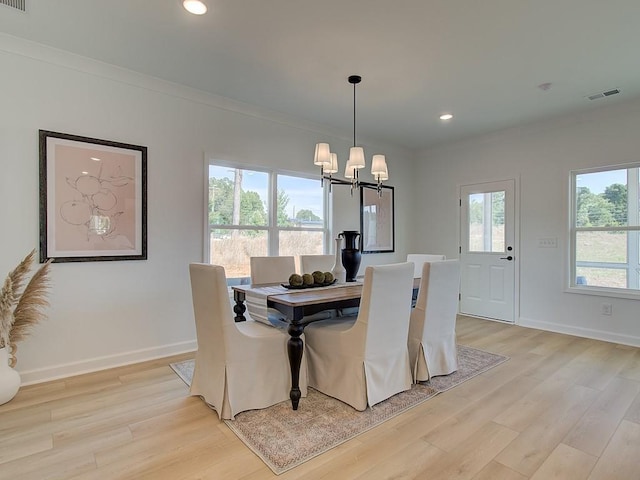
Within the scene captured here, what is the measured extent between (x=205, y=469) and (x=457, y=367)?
2.25m

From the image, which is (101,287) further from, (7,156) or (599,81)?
(599,81)

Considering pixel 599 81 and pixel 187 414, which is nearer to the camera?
pixel 187 414

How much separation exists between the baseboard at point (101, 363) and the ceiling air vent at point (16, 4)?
2.63m

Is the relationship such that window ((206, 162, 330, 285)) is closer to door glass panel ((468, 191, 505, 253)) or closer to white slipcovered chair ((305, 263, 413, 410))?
white slipcovered chair ((305, 263, 413, 410))

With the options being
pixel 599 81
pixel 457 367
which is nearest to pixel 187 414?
pixel 457 367

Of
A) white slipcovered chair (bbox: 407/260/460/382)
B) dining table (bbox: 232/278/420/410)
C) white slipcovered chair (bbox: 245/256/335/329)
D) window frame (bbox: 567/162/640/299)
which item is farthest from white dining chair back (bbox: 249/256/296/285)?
window frame (bbox: 567/162/640/299)

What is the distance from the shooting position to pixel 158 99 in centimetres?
339

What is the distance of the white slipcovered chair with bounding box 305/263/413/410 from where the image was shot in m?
2.35

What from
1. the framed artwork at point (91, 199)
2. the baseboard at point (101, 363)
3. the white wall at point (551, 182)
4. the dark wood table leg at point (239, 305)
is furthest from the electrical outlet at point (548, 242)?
the framed artwork at point (91, 199)

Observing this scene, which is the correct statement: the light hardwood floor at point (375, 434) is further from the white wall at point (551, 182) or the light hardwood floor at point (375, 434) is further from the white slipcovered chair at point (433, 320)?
the white wall at point (551, 182)

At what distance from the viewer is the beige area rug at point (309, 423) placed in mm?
1905

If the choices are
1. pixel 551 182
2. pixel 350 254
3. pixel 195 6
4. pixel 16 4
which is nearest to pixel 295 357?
pixel 350 254

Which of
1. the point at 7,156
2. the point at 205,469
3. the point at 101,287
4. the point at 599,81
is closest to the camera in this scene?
the point at 205,469

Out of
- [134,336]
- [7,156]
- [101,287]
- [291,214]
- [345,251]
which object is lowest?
[134,336]
